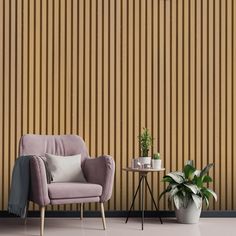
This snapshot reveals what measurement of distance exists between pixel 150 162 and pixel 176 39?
1526 mm

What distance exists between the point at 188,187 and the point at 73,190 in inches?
48.8

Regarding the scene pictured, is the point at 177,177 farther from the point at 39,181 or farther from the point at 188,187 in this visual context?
the point at 39,181

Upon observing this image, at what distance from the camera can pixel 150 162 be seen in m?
5.22

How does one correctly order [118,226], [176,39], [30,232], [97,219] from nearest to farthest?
[30,232] < [118,226] < [97,219] < [176,39]

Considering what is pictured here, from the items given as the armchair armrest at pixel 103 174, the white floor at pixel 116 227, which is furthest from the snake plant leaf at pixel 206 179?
the armchair armrest at pixel 103 174

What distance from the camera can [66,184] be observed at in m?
4.65

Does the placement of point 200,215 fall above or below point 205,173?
below

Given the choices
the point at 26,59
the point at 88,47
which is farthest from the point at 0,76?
the point at 88,47

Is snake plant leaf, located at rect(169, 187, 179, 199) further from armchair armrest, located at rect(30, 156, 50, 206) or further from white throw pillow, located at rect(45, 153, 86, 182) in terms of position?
armchair armrest, located at rect(30, 156, 50, 206)

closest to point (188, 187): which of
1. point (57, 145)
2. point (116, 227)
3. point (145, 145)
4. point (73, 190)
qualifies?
point (145, 145)

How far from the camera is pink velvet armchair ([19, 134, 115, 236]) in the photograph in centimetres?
449

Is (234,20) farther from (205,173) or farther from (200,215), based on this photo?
(200,215)

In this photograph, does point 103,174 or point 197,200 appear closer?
point 103,174

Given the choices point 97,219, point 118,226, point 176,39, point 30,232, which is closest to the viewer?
point 30,232
